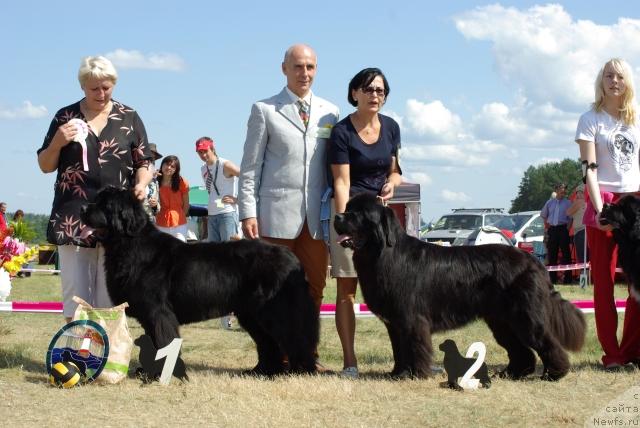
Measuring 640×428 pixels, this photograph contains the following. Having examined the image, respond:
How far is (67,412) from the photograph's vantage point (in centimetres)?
443

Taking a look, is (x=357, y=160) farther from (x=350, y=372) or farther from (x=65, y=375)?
(x=65, y=375)

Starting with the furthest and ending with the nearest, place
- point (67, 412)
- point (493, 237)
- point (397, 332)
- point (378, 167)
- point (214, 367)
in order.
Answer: point (493, 237) < point (214, 367) < point (378, 167) < point (397, 332) < point (67, 412)

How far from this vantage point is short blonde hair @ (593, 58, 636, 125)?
5.70 meters

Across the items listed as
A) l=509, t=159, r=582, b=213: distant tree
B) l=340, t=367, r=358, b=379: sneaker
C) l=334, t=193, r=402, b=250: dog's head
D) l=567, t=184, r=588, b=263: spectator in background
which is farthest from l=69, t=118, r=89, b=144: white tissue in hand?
l=509, t=159, r=582, b=213: distant tree

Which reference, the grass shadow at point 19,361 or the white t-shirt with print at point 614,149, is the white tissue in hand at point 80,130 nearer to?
the grass shadow at point 19,361

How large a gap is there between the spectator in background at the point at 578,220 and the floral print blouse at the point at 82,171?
33.5ft

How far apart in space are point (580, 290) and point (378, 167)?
8821mm

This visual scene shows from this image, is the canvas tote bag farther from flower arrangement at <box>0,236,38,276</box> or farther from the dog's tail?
the dog's tail

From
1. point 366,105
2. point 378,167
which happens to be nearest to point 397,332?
point 378,167

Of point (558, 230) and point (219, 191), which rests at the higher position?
point (219, 191)

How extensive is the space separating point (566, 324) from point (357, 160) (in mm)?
1877

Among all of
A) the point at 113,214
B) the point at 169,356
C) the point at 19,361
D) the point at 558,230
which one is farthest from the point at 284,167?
the point at 558,230

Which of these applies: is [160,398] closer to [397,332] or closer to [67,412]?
[67,412]

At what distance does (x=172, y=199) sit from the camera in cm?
1005
